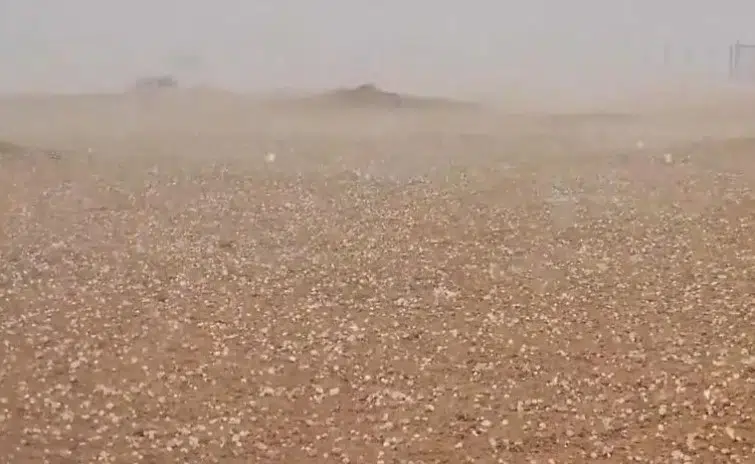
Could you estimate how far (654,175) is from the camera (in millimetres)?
7664

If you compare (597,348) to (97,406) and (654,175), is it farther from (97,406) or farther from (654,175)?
(654,175)

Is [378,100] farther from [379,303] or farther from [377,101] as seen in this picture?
[379,303]

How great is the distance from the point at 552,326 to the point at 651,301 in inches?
25.4

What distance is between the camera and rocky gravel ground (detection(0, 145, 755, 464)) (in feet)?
12.7

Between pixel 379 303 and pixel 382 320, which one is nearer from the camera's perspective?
pixel 382 320

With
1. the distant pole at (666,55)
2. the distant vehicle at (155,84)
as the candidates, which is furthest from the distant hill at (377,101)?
the distant pole at (666,55)

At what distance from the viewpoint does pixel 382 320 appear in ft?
16.3

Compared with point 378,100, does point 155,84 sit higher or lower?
higher

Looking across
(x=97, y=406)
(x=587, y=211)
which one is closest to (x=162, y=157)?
(x=587, y=211)

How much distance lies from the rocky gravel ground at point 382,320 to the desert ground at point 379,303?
2cm

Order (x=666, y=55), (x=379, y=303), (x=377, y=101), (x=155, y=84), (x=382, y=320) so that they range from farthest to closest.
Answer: (x=666, y=55)
(x=155, y=84)
(x=377, y=101)
(x=379, y=303)
(x=382, y=320)

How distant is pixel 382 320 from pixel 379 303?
236mm

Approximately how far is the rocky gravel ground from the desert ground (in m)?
0.02

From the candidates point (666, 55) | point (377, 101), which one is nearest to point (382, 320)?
point (377, 101)
